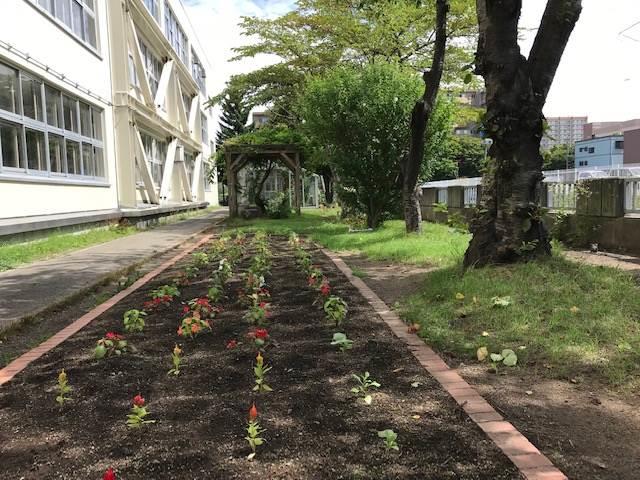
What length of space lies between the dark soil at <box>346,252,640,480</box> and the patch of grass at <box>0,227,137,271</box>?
290 inches

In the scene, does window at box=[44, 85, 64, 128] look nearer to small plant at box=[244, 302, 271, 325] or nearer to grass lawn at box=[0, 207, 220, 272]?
grass lawn at box=[0, 207, 220, 272]

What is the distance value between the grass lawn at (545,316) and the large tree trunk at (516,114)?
0.33 metres

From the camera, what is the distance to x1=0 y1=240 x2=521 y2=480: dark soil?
243 cm

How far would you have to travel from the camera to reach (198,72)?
127 feet

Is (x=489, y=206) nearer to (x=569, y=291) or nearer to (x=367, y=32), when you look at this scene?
(x=569, y=291)

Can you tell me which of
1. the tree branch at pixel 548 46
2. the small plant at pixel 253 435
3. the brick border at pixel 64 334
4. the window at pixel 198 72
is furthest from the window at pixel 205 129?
the small plant at pixel 253 435

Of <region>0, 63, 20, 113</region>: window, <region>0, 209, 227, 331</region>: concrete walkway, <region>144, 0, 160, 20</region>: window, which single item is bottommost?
<region>0, 209, 227, 331</region>: concrete walkway

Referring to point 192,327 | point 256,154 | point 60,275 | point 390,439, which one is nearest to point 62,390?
point 192,327

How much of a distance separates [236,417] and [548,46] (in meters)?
5.27

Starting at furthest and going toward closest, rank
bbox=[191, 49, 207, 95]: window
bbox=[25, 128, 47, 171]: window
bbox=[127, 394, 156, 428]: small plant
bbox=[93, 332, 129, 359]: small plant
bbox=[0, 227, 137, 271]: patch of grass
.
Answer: bbox=[191, 49, 207, 95]: window, bbox=[25, 128, 47, 171]: window, bbox=[0, 227, 137, 271]: patch of grass, bbox=[93, 332, 129, 359]: small plant, bbox=[127, 394, 156, 428]: small plant

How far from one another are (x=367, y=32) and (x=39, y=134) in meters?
11.3

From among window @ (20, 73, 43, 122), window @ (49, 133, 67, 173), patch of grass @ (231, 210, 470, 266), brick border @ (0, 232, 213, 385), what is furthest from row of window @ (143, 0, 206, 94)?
brick border @ (0, 232, 213, 385)

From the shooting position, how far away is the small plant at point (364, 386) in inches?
122

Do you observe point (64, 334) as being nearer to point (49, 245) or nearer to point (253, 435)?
point (253, 435)
